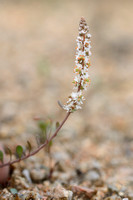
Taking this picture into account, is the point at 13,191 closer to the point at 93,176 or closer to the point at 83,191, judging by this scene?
the point at 83,191

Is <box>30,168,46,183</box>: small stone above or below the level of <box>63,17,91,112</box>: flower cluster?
below

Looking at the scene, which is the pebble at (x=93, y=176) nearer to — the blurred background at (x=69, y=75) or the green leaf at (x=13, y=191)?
the blurred background at (x=69, y=75)

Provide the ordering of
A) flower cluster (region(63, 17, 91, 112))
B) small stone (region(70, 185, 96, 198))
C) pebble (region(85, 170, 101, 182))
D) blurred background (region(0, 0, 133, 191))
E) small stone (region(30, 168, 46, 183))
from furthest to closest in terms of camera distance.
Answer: blurred background (region(0, 0, 133, 191)) < pebble (region(85, 170, 101, 182)) < small stone (region(30, 168, 46, 183)) < small stone (region(70, 185, 96, 198)) < flower cluster (region(63, 17, 91, 112))

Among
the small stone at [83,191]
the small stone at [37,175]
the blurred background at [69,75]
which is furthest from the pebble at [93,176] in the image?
the small stone at [37,175]

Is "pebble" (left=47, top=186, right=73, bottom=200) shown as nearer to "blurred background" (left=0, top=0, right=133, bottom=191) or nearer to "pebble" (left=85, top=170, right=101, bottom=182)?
"pebble" (left=85, top=170, right=101, bottom=182)

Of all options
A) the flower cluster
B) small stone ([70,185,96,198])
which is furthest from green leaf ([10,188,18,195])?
the flower cluster

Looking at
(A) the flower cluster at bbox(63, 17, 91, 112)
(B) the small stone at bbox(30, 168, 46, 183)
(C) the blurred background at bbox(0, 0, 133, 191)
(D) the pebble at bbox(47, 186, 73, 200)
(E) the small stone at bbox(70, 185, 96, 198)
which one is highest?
(C) the blurred background at bbox(0, 0, 133, 191)

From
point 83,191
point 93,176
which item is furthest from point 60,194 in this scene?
point 93,176
